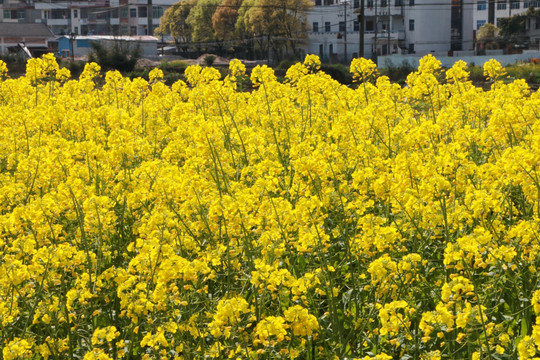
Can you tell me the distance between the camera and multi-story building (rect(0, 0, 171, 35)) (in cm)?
8862

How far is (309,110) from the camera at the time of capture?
25.1ft

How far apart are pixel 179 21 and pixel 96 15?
2156cm

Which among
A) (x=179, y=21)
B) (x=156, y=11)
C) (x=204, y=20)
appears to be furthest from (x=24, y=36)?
(x=156, y=11)

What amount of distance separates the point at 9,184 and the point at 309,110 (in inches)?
135

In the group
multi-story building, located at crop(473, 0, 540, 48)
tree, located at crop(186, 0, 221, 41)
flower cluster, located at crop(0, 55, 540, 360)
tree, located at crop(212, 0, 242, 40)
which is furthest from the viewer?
tree, located at crop(186, 0, 221, 41)

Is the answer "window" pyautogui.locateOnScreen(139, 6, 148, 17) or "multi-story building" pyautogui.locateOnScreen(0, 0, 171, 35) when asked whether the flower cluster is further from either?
"window" pyautogui.locateOnScreen(139, 6, 148, 17)

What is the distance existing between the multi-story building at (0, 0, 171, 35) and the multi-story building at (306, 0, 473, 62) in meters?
30.0

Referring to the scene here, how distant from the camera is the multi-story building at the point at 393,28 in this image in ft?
192

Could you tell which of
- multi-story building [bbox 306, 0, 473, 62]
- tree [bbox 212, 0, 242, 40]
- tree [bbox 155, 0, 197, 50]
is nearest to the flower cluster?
multi-story building [bbox 306, 0, 473, 62]

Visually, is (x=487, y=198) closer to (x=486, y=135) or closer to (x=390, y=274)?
(x=390, y=274)

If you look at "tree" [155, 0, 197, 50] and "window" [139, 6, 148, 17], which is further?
"window" [139, 6, 148, 17]

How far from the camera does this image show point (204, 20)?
217 feet

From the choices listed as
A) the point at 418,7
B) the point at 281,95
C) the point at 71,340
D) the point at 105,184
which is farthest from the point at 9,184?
the point at 418,7

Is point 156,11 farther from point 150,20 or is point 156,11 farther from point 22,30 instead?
point 22,30
